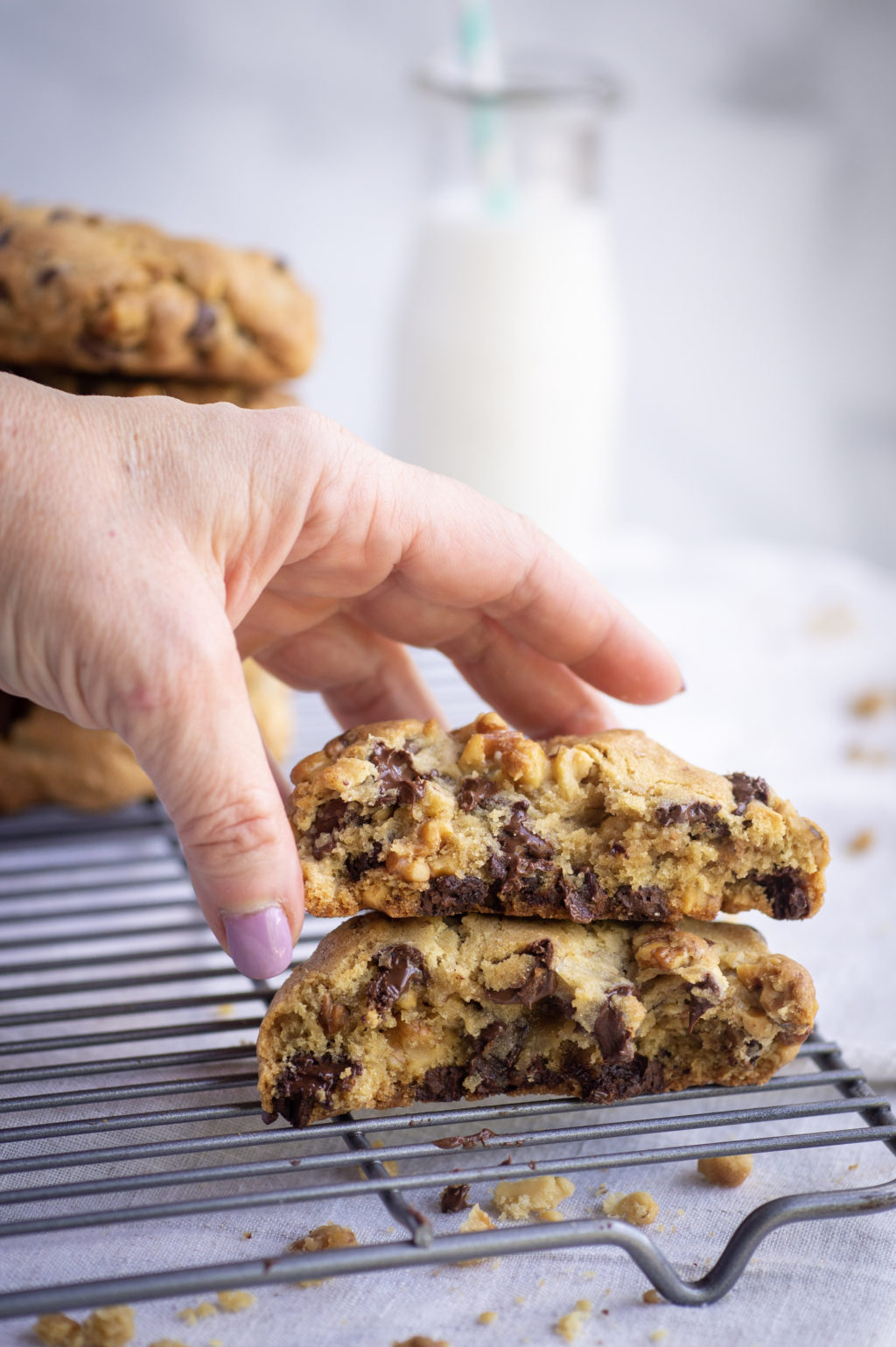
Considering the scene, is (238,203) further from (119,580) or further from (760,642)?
(119,580)

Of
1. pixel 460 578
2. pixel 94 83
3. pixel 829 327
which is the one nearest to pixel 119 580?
pixel 460 578

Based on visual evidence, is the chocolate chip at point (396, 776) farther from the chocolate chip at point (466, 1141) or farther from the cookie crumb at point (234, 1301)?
the cookie crumb at point (234, 1301)

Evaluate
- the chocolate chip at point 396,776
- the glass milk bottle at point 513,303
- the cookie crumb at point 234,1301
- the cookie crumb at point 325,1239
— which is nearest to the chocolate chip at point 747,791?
the chocolate chip at point 396,776

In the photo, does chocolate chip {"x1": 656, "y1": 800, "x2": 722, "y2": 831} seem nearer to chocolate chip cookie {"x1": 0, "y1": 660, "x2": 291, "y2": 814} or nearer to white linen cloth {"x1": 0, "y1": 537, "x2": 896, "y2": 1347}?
white linen cloth {"x1": 0, "y1": 537, "x2": 896, "y2": 1347}

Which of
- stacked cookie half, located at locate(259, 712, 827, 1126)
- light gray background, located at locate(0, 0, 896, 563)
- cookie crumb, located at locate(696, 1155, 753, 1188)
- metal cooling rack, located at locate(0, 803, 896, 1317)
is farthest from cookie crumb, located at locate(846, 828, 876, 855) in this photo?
light gray background, located at locate(0, 0, 896, 563)

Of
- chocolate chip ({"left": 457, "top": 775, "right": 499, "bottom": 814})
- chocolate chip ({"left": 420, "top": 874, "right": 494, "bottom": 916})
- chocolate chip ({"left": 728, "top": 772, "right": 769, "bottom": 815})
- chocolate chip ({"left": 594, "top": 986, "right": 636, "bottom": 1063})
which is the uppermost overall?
chocolate chip ({"left": 728, "top": 772, "right": 769, "bottom": 815})

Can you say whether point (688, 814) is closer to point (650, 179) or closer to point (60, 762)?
point (60, 762)

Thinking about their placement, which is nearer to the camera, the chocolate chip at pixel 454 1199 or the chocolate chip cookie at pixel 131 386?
the chocolate chip at pixel 454 1199
